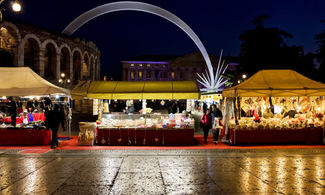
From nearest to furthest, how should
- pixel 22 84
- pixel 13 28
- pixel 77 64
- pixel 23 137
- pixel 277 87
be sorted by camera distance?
pixel 23 137
pixel 277 87
pixel 22 84
pixel 13 28
pixel 77 64

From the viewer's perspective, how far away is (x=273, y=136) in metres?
12.4

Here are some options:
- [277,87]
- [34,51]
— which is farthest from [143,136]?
[34,51]

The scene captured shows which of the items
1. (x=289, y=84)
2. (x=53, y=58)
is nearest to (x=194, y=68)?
(x=53, y=58)

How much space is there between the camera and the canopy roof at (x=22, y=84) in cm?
1267

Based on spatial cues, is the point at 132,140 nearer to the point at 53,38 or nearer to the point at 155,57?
the point at 53,38

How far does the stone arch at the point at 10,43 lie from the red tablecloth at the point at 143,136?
727 inches

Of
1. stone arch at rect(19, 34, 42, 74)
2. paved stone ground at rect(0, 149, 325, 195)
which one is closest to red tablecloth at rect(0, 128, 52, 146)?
paved stone ground at rect(0, 149, 325, 195)

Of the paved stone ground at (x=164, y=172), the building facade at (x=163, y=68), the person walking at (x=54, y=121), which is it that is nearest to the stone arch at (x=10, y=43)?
the person walking at (x=54, y=121)

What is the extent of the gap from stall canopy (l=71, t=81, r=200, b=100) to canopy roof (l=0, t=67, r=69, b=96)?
123 centimetres

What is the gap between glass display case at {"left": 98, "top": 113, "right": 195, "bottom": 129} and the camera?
1255 centimetres

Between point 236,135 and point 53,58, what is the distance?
27.3 m

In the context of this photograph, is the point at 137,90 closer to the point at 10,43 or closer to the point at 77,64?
the point at 10,43

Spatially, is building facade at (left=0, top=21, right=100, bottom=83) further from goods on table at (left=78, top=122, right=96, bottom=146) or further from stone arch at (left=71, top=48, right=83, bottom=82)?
goods on table at (left=78, top=122, right=96, bottom=146)

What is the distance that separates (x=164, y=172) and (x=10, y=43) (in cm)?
2537
